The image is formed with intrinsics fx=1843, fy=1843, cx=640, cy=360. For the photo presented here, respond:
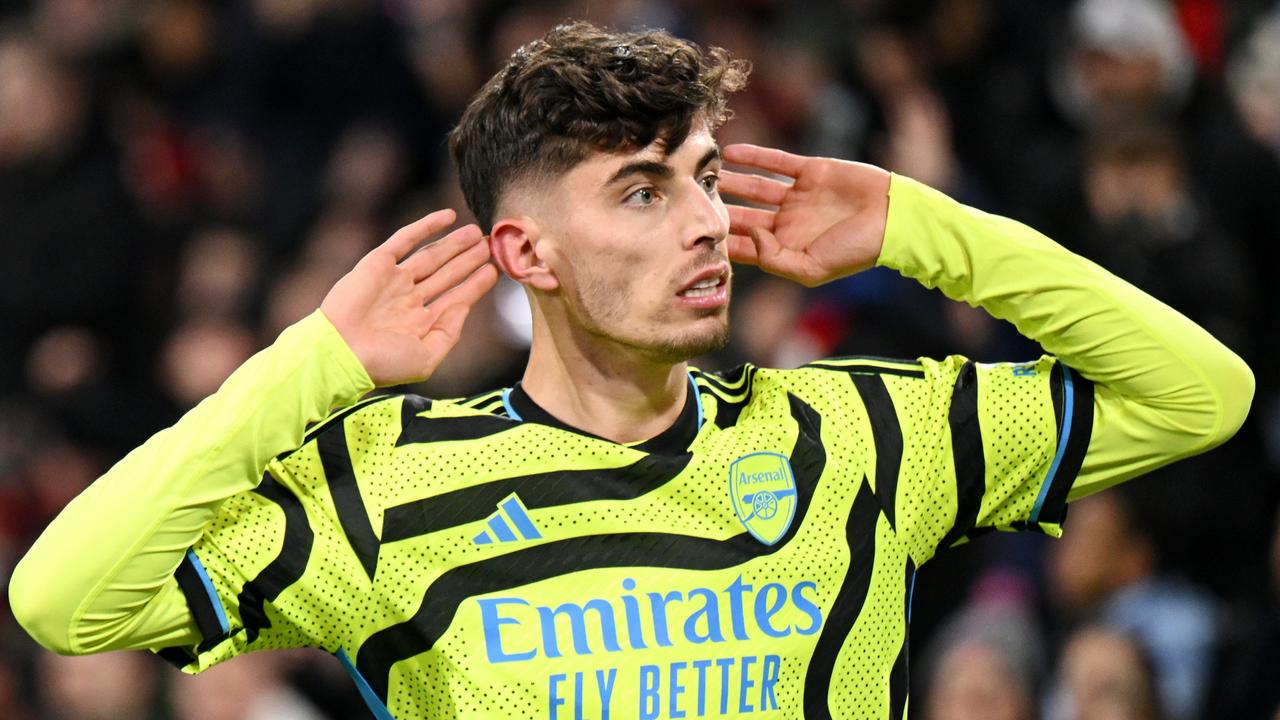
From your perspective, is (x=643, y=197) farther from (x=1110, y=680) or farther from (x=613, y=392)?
(x=1110, y=680)

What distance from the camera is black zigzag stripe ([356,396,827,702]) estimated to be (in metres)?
2.97

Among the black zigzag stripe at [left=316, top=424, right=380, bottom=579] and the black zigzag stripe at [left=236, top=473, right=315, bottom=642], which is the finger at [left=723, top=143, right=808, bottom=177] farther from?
the black zigzag stripe at [left=236, top=473, right=315, bottom=642]

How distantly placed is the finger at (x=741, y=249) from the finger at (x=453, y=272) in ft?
1.47

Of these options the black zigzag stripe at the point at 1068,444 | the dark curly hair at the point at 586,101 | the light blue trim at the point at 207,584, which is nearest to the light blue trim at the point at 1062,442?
the black zigzag stripe at the point at 1068,444

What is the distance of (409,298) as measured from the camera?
3.12 meters

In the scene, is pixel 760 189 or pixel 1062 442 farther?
pixel 760 189

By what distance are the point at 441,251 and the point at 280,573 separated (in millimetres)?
633

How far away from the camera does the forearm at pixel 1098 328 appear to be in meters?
3.12

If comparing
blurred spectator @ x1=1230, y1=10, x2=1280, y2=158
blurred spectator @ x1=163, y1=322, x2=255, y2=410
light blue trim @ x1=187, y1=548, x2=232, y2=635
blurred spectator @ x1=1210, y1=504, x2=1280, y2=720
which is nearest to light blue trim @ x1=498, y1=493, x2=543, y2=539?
light blue trim @ x1=187, y1=548, x2=232, y2=635

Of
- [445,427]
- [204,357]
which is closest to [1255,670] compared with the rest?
[445,427]

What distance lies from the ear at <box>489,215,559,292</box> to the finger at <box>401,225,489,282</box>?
0.03 meters

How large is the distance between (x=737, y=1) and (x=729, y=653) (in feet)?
16.4

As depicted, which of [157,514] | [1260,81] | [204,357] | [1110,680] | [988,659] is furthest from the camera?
[204,357]

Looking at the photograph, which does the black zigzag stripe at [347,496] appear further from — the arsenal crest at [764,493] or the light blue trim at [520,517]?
the arsenal crest at [764,493]
